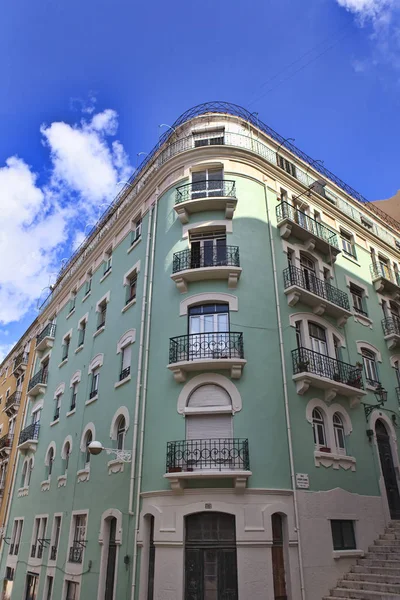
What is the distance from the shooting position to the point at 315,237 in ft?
64.2

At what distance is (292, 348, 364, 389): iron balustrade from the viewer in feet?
52.2

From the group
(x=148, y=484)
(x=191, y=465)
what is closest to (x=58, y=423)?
(x=148, y=484)

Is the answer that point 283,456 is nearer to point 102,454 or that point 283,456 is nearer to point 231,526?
point 231,526

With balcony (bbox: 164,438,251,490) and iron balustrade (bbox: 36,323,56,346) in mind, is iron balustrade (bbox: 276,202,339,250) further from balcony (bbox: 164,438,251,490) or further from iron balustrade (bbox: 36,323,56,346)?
iron balustrade (bbox: 36,323,56,346)

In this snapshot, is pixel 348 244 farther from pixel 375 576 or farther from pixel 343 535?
pixel 375 576

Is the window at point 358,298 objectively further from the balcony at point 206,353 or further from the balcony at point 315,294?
the balcony at point 206,353

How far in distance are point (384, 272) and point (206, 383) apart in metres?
14.9

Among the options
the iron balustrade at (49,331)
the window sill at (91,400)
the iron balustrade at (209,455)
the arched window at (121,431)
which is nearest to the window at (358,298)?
the iron balustrade at (209,455)

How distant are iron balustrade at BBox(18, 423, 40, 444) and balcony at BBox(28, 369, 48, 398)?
210 centimetres

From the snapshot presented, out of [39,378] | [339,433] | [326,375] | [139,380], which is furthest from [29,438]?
[326,375]

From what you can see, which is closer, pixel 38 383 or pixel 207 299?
pixel 207 299

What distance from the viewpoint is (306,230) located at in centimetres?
1914

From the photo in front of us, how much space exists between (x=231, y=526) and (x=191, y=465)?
2075 millimetres

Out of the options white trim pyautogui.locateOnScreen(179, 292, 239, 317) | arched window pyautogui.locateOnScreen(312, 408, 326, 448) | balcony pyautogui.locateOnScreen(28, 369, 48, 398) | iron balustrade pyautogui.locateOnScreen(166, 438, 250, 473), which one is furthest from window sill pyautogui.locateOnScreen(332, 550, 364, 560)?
balcony pyautogui.locateOnScreen(28, 369, 48, 398)
